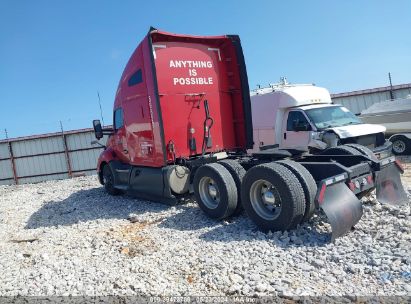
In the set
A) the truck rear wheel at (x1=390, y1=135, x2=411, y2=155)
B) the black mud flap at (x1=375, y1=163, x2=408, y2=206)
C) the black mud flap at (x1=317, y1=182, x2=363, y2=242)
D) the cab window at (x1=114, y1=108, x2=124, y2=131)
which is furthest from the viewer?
the truck rear wheel at (x1=390, y1=135, x2=411, y2=155)

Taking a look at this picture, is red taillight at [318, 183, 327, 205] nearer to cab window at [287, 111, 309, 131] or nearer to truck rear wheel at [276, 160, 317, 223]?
truck rear wheel at [276, 160, 317, 223]

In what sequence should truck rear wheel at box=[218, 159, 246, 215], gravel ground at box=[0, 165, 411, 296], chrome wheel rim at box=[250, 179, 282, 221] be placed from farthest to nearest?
truck rear wheel at box=[218, 159, 246, 215] → chrome wheel rim at box=[250, 179, 282, 221] → gravel ground at box=[0, 165, 411, 296]

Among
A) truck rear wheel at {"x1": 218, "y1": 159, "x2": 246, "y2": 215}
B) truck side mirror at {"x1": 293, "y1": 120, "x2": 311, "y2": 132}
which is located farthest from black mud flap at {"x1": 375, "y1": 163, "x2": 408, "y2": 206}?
truck side mirror at {"x1": 293, "y1": 120, "x2": 311, "y2": 132}

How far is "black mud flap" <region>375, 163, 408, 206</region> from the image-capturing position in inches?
248

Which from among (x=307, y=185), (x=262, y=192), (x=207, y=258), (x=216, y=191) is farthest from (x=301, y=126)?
(x=207, y=258)

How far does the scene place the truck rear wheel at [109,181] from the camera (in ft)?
35.5

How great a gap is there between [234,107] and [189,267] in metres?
5.23

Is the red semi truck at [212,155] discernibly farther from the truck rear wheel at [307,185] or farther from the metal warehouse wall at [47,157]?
the metal warehouse wall at [47,157]

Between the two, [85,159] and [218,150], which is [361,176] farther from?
[85,159]

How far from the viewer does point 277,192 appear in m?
5.55

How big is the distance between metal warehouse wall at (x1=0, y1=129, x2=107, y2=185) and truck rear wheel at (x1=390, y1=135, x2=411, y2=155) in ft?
47.3

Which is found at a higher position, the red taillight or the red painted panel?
the red painted panel

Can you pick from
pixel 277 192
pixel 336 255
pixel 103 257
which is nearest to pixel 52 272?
pixel 103 257

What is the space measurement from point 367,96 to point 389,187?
13903mm
